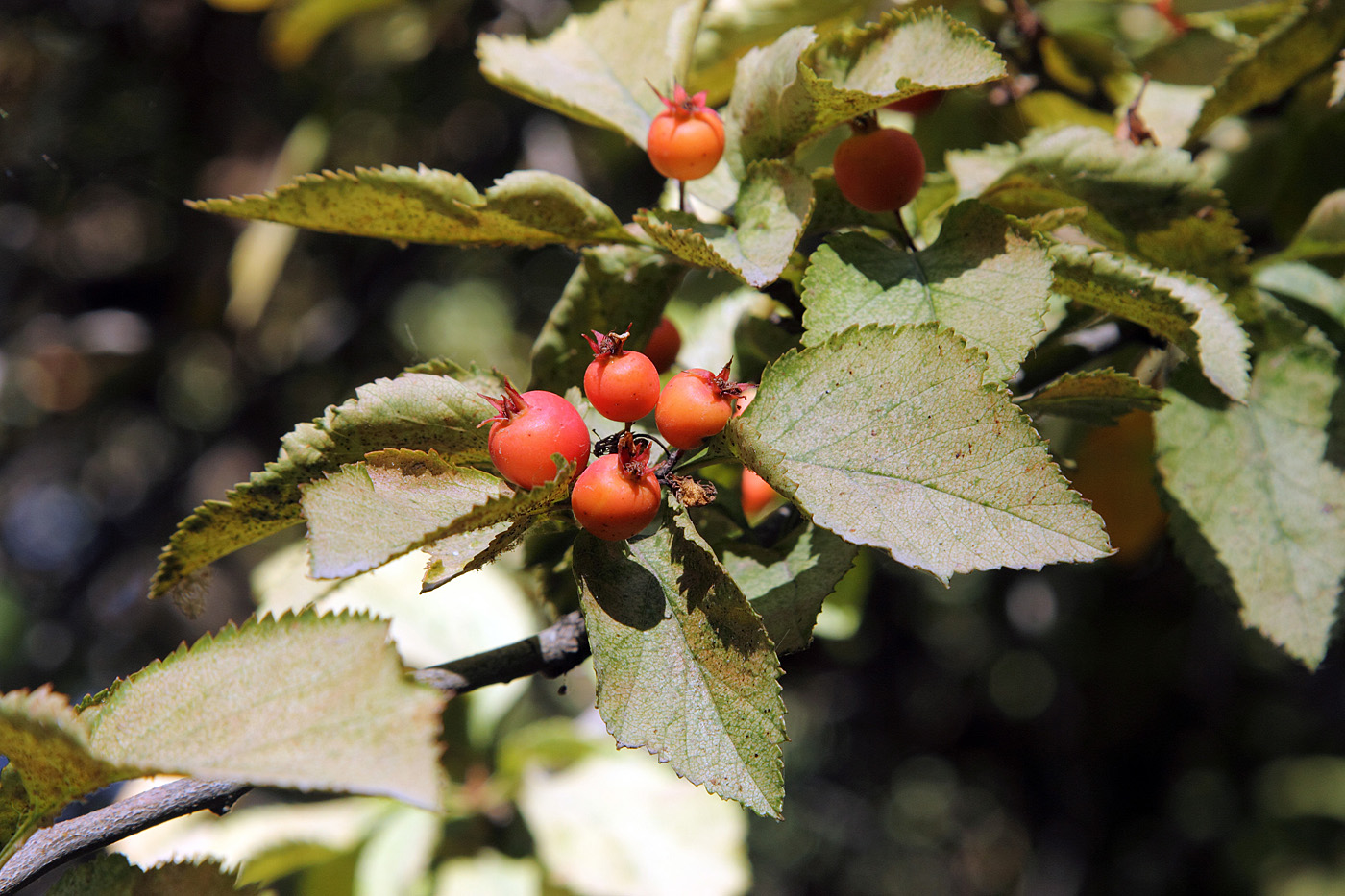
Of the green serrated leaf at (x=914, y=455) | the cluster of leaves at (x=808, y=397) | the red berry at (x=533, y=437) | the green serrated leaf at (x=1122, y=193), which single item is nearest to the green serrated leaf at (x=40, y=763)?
the cluster of leaves at (x=808, y=397)

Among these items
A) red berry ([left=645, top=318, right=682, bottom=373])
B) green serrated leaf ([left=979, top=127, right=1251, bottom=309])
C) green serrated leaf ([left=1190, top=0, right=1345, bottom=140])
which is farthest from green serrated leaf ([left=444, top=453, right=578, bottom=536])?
green serrated leaf ([left=1190, top=0, right=1345, bottom=140])

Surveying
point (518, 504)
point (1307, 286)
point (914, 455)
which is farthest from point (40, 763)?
point (1307, 286)

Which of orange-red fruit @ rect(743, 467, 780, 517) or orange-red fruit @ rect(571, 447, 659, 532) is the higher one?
orange-red fruit @ rect(571, 447, 659, 532)

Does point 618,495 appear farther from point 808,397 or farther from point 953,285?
point 953,285

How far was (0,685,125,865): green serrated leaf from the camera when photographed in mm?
487

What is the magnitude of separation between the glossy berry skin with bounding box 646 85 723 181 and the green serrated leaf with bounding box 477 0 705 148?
0.09 meters

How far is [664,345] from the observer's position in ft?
2.94

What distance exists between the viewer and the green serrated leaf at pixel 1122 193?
0.78 meters

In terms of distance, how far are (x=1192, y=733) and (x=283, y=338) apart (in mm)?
3244

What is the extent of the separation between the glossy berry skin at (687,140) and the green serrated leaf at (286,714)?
433 mm

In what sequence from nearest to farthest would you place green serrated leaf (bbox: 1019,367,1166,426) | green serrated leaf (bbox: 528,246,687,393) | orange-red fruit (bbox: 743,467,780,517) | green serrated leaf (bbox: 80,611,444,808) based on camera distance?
1. green serrated leaf (bbox: 80,611,444,808)
2. green serrated leaf (bbox: 1019,367,1166,426)
3. green serrated leaf (bbox: 528,246,687,393)
4. orange-red fruit (bbox: 743,467,780,517)

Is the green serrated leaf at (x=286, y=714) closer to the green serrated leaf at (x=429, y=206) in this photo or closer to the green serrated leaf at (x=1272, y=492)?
the green serrated leaf at (x=429, y=206)

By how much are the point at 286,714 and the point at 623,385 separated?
0.29 m

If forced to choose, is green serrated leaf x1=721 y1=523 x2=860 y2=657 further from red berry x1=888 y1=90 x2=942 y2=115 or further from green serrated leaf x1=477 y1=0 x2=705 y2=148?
red berry x1=888 y1=90 x2=942 y2=115
